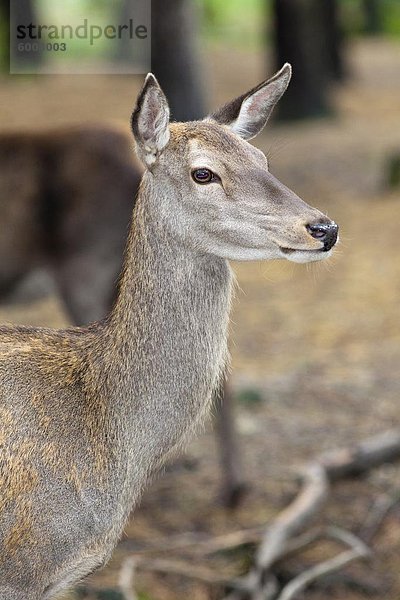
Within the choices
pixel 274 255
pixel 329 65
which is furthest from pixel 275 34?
pixel 274 255

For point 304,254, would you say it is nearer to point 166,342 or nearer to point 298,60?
point 166,342

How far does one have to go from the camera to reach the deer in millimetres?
3951

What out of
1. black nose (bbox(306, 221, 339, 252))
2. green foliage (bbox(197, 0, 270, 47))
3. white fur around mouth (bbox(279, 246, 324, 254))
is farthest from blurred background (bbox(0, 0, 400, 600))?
green foliage (bbox(197, 0, 270, 47))

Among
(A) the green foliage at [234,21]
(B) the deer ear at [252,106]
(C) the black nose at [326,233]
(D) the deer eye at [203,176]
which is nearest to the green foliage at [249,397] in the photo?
(B) the deer ear at [252,106]

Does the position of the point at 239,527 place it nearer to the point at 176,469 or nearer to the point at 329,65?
the point at 176,469

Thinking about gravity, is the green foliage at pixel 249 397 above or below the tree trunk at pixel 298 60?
above

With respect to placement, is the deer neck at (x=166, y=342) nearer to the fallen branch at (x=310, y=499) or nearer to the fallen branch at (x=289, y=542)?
the fallen branch at (x=289, y=542)

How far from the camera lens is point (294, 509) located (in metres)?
6.40

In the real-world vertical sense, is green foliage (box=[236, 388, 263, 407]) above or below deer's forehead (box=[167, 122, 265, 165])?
below

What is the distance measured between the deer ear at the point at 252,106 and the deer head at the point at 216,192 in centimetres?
19

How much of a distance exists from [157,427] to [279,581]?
2.28m

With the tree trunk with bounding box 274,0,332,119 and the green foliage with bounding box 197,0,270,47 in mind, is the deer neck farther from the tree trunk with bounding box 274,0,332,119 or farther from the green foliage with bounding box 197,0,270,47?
the green foliage with bounding box 197,0,270,47

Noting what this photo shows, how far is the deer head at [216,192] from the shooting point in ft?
13.0

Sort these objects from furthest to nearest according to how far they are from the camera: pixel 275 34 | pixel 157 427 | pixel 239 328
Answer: pixel 275 34
pixel 239 328
pixel 157 427
